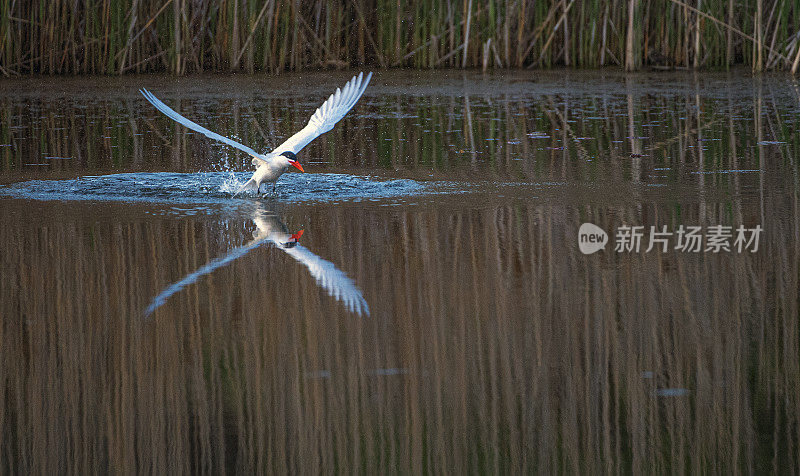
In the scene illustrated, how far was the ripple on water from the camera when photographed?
595cm

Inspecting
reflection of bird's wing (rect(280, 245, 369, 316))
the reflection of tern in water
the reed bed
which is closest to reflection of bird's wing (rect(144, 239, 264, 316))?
the reflection of tern in water

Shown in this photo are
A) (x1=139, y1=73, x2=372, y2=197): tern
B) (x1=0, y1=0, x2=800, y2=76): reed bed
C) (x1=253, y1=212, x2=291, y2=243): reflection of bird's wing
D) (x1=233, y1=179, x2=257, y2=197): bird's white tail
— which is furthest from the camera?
(x1=0, y1=0, x2=800, y2=76): reed bed

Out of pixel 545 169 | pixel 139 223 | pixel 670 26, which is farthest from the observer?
pixel 670 26

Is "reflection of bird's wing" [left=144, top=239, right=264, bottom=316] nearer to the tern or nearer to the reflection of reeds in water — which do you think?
the reflection of reeds in water

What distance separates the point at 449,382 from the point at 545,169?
3695mm

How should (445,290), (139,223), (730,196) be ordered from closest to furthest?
(445,290) → (139,223) → (730,196)

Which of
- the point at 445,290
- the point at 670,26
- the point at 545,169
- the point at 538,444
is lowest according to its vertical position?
the point at 538,444

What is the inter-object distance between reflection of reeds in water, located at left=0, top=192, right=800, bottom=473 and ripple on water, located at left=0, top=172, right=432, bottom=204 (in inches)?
43.5

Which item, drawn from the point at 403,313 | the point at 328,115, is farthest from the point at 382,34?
the point at 403,313

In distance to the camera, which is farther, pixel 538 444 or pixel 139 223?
pixel 139 223

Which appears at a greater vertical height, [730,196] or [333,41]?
[333,41]

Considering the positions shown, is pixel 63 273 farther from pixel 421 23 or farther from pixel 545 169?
pixel 421 23

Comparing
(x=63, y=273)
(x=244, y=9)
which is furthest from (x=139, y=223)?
(x=244, y=9)

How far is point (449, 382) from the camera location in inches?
122
